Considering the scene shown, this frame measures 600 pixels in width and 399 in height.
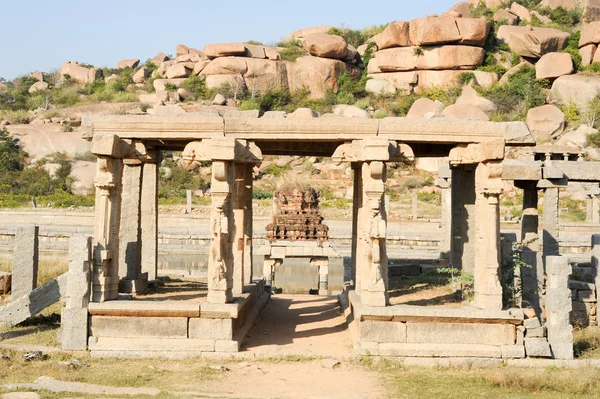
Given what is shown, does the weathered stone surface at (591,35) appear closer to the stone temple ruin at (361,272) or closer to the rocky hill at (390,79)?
the rocky hill at (390,79)

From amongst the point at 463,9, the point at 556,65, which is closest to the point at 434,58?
the point at 556,65

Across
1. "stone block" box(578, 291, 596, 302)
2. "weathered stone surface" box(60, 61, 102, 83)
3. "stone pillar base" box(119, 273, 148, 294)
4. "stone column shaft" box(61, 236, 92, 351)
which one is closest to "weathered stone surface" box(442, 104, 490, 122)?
"stone block" box(578, 291, 596, 302)

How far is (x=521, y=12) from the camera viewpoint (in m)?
62.8

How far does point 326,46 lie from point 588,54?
22.1m

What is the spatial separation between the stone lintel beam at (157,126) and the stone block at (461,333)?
4.19 metres

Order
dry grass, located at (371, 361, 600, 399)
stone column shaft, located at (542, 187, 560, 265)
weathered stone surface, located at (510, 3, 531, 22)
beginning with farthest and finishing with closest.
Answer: weathered stone surface, located at (510, 3, 531, 22), stone column shaft, located at (542, 187, 560, 265), dry grass, located at (371, 361, 600, 399)

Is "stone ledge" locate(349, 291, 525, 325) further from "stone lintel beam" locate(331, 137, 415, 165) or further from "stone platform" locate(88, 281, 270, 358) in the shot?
"stone lintel beam" locate(331, 137, 415, 165)

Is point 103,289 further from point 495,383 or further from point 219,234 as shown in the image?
point 495,383

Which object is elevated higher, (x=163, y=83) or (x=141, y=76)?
(x=141, y=76)

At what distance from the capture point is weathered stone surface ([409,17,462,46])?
5206 cm

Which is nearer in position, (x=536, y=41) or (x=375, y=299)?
(x=375, y=299)

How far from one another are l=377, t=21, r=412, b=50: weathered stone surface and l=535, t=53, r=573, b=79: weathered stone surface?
1162cm

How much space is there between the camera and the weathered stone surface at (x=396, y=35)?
180 ft

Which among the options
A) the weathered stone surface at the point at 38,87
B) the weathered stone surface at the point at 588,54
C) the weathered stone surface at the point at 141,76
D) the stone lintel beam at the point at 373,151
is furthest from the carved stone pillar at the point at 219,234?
the weathered stone surface at the point at 38,87
